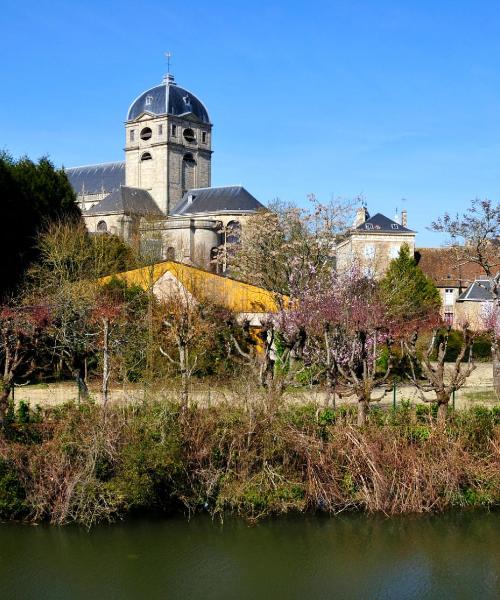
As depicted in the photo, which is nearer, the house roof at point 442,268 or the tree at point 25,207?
the tree at point 25,207

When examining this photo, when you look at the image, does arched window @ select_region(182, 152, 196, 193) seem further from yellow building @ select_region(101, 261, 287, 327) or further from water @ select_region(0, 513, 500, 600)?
water @ select_region(0, 513, 500, 600)

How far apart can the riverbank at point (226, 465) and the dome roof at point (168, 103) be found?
54.7 meters

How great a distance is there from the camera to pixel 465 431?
41.3 ft

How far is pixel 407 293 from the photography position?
94.2 feet

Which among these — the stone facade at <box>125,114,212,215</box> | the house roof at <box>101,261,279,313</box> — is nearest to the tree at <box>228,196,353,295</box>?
the house roof at <box>101,261,279,313</box>

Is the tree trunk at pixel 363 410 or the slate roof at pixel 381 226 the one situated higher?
the slate roof at pixel 381 226

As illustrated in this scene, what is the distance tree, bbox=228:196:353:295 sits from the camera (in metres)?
28.5

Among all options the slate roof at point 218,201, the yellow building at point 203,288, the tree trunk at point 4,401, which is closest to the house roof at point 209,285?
the yellow building at point 203,288

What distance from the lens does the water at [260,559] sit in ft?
31.2

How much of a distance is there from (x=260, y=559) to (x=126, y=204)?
49.7m

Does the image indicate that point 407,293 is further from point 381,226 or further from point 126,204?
point 126,204

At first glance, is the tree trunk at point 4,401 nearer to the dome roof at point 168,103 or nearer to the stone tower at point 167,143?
the stone tower at point 167,143

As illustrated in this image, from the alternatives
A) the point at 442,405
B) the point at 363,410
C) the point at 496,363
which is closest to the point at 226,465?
the point at 363,410

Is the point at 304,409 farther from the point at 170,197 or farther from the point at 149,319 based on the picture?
the point at 170,197
